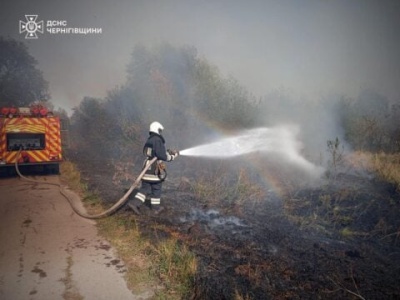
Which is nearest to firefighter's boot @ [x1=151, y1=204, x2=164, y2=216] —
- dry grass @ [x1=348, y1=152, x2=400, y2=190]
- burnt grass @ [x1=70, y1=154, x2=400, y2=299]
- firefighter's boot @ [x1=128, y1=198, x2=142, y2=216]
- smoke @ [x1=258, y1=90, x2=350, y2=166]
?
burnt grass @ [x1=70, y1=154, x2=400, y2=299]

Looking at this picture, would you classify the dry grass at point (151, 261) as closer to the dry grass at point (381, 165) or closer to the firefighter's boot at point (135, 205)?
the firefighter's boot at point (135, 205)

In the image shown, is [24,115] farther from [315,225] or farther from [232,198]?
[315,225]

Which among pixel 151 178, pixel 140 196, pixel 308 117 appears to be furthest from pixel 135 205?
pixel 308 117

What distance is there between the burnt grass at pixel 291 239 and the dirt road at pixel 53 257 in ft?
3.38

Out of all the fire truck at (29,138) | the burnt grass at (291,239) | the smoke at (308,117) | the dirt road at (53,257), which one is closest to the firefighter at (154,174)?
the burnt grass at (291,239)

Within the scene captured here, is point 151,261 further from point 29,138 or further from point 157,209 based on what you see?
point 29,138

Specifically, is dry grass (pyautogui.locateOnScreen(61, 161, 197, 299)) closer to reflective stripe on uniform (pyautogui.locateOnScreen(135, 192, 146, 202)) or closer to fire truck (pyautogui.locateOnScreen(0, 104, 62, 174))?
reflective stripe on uniform (pyautogui.locateOnScreen(135, 192, 146, 202))

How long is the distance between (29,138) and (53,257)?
25.9 ft

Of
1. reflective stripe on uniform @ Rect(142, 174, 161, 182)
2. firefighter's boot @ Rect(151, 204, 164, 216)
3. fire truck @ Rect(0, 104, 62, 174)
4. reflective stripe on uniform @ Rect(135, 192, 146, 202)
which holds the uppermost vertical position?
fire truck @ Rect(0, 104, 62, 174)

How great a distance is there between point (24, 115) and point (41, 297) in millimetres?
9102

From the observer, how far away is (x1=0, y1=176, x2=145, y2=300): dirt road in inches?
134

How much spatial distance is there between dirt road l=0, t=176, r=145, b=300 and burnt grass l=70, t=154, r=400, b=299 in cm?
103

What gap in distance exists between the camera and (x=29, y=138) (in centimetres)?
1041

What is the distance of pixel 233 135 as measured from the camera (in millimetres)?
13711
